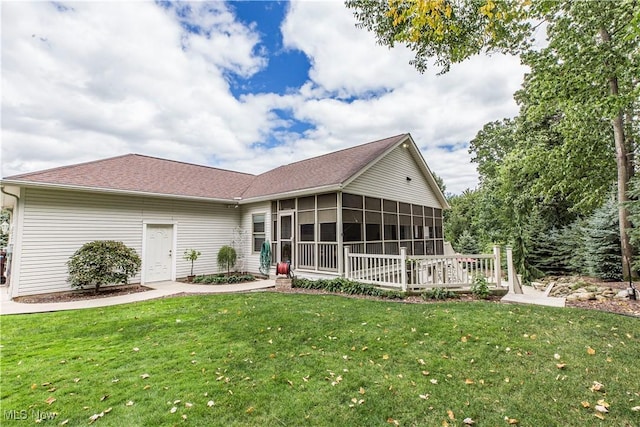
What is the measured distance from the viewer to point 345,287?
814 cm

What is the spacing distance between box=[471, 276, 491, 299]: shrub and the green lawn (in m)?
1.13

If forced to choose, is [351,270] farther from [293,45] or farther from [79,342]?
[293,45]

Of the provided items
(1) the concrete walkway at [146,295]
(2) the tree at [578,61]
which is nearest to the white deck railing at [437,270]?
(1) the concrete walkway at [146,295]

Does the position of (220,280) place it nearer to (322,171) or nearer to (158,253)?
(158,253)

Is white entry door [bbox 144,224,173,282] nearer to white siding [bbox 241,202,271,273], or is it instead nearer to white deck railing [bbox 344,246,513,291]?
white siding [bbox 241,202,271,273]

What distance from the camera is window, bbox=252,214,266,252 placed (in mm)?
11594

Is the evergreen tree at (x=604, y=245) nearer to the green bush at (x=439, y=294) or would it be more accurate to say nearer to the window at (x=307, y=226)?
the green bush at (x=439, y=294)

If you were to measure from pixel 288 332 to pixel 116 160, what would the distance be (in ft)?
35.5

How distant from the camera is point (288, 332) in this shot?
4762mm

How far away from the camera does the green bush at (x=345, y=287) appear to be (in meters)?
7.44

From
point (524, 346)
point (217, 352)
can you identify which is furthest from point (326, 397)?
point (524, 346)

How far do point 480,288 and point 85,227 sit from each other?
11.7m

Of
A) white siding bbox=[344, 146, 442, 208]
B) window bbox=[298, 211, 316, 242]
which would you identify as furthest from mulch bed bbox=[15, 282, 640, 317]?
white siding bbox=[344, 146, 442, 208]

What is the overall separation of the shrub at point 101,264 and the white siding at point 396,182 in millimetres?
7340
